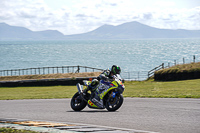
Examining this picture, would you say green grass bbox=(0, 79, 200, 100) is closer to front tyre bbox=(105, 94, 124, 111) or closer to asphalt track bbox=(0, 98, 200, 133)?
asphalt track bbox=(0, 98, 200, 133)

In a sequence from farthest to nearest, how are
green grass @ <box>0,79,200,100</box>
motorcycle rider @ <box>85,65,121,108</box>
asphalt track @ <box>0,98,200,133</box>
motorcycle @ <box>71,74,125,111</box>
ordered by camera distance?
green grass @ <box>0,79,200,100</box>, motorcycle rider @ <box>85,65,121,108</box>, motorcycle @ <box>71,74,125,111</box>, asphalt track @ <box>0,98,200,133</box>

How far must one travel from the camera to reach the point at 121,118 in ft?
30.1

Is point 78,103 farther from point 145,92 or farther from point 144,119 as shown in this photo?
point 145,92

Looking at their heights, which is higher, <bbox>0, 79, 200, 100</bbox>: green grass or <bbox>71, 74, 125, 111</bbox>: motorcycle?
<bbox>71, 74, 125, 111</bbox>: motorcycle

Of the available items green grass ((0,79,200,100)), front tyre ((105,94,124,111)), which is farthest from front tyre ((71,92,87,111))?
green grass ((0,79,200,100))

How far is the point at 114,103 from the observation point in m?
10.5

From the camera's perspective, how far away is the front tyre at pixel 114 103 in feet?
33.7

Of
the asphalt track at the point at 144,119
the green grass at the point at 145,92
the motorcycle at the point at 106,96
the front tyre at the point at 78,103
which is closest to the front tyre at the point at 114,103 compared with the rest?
the motorcycle at the point at 106,96

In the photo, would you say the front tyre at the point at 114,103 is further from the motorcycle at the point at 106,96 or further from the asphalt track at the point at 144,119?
the asphalt track at the point at 144,119

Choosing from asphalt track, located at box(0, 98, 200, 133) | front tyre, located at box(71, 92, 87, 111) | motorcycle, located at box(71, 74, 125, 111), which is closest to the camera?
asphalt track, located at box(0, 98, 200, 133)

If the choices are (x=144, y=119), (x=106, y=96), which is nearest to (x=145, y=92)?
(x=106, y=96)

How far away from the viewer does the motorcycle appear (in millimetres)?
10242

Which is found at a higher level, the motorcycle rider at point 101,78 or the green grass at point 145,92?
the motorcycle rider at point 101,78

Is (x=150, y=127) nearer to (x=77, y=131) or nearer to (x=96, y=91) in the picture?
(x=77, y=131)
